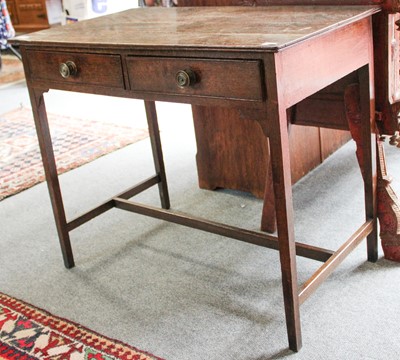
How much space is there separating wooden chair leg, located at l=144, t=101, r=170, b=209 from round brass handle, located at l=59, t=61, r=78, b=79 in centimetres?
55

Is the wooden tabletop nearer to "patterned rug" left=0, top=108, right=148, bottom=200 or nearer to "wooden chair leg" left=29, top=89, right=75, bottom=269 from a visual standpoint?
"wooden chair leg" left=29, top=89, right=75, bottom=269

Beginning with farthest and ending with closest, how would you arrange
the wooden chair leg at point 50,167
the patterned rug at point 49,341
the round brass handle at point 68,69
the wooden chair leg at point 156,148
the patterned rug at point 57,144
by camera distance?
the patterned rug at point 57,144 < the wooden chair leg at point 156,148 < the wooden chair leg at point 50,167 < the round brass handle at point 68,69 < the patterned rug at point 49,341

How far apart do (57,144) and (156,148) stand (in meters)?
1.34

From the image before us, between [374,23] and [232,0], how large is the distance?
0.63 metres

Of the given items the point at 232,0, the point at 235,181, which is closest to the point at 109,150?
the point at 235,181

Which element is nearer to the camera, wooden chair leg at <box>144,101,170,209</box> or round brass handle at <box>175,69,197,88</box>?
round brass handle at <box>175,69,197,88</box>

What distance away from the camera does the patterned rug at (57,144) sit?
314 centimetres

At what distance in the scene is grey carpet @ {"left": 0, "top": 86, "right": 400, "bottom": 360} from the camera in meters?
1.67

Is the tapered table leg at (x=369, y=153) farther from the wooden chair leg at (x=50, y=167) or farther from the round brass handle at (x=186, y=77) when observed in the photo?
the wooden chair leg at (x=50, y=167)

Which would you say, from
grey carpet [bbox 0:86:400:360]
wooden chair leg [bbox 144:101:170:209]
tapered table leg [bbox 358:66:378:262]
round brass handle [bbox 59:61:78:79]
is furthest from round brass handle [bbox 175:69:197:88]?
wooden chair leg [bbox 144:101:170:209]

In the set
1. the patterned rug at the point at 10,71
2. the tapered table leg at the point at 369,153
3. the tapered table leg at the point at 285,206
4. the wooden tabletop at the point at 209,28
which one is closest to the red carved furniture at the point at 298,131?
the tapered table leg at the point at 369,153

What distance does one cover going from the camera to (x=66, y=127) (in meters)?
3.94

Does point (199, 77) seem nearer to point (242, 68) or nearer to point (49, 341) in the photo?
point (242, 68)

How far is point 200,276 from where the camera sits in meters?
2.03
